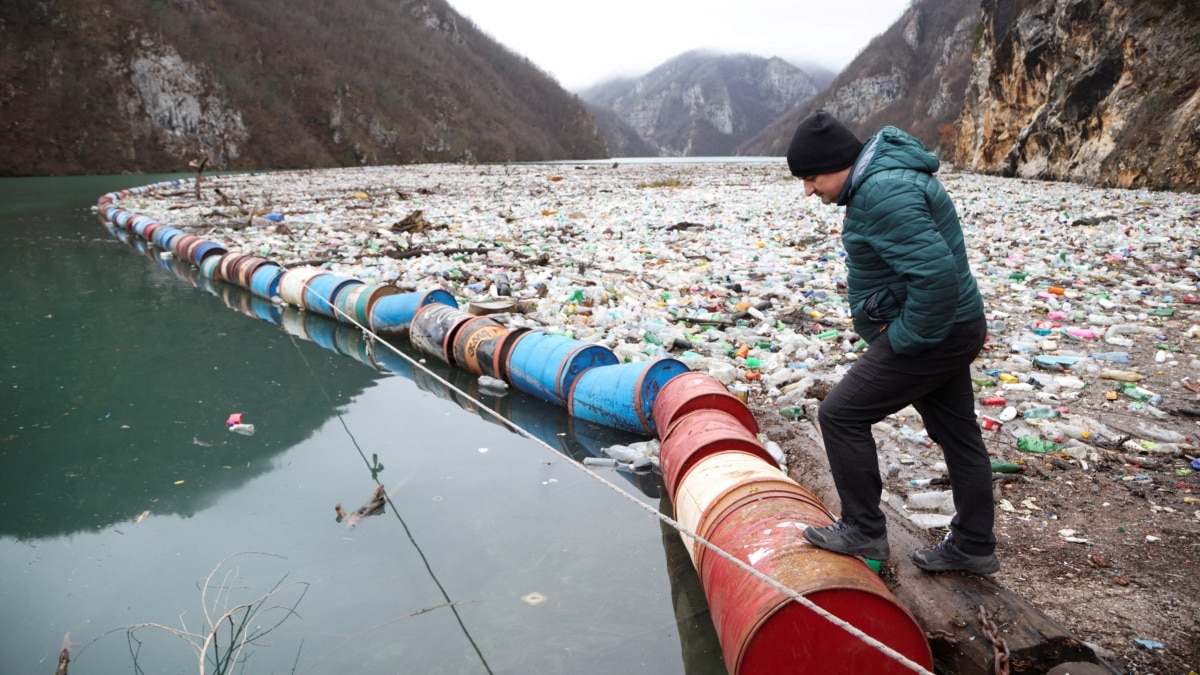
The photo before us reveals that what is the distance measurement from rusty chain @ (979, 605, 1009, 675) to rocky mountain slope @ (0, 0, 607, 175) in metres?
44.1

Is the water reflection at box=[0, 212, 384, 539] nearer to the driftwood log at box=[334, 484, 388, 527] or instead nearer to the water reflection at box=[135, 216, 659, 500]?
the water reflection at box=[135, 216, 659, 500]

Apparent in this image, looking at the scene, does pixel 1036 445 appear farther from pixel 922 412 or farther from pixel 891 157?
pixel 891 157

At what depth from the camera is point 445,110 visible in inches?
3142

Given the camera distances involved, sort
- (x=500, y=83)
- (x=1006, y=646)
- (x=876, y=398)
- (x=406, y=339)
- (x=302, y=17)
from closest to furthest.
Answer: (x=1006, y=646) < (x=876, y=398) < (x=406, y=339) < (x=302, y=17) < (x=500, y=83)

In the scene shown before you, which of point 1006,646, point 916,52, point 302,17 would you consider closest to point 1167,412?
point 1006,646

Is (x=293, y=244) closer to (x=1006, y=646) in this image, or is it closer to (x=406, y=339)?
(x=406, y=339)

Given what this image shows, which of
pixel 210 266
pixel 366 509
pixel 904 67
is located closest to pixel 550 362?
pixel 366 509

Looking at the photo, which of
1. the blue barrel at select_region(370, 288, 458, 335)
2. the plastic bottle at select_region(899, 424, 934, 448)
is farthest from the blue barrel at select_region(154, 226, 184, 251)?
the plastic bottle at select_region(899, 424, 934, 448)

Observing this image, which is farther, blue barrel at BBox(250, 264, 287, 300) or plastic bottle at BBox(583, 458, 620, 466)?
blue barrel at BBox(250, 264, 287, 300)

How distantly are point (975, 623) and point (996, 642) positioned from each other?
0.11 meters

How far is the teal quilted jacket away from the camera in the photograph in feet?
6.08

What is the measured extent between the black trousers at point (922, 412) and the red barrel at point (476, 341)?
299 centimetres

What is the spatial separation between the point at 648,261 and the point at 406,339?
324cm

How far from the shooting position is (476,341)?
4.86m
